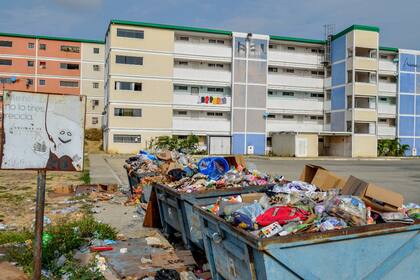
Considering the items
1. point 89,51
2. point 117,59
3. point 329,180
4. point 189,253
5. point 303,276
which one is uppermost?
point 89,51

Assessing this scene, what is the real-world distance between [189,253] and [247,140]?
3813 centimetres

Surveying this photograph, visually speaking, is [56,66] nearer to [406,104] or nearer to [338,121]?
[338,121]

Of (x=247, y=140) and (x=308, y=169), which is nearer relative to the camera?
(x=308, y=169)

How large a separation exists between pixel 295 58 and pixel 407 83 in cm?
1394

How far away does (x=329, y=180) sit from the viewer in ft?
18.1

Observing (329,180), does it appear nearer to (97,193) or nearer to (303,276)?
(303,276)

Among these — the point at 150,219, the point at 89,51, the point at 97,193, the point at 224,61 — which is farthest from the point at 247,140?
the point at 150,219

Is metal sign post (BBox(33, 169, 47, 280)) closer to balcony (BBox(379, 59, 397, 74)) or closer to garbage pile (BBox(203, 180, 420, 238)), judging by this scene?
garbage pile (BBox(203, 180, 420, 238))

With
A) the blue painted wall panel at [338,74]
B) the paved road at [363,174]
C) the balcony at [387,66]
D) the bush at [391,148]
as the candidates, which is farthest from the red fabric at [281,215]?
the balcony at [387,66]

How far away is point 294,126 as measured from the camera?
46.5 m

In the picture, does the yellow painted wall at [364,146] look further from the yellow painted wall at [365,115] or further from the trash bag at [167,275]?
the trash bag at [167,275]

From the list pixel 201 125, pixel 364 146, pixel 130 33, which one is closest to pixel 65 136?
pixel 130 33

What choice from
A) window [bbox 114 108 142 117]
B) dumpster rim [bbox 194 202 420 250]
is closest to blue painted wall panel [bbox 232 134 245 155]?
window [bbox 114 108 142 117]

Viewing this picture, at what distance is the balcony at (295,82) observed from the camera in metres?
45.5
